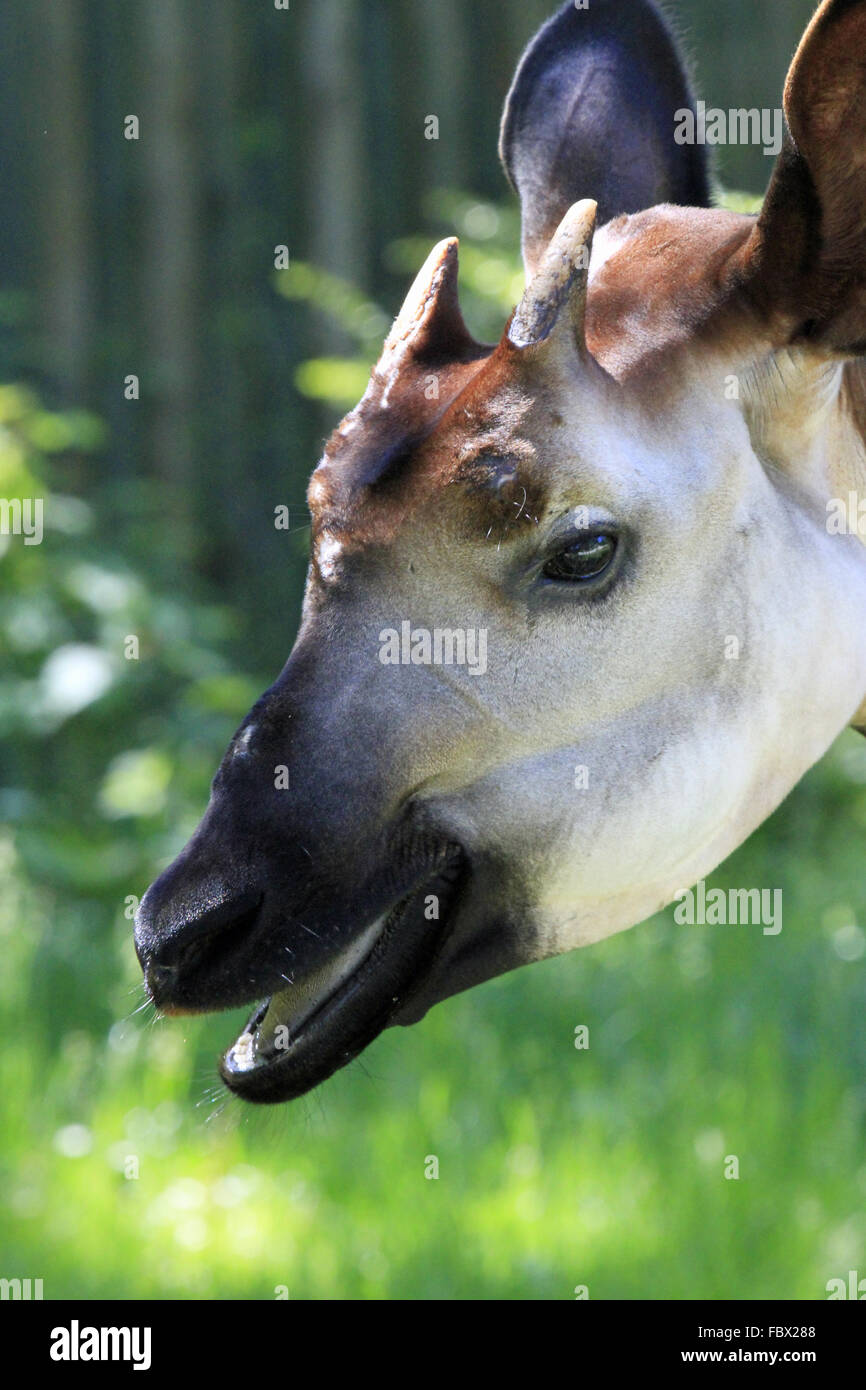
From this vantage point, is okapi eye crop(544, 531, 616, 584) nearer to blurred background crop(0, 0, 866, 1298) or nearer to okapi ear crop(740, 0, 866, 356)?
okapi ear crop(740, 0, 866, 356)

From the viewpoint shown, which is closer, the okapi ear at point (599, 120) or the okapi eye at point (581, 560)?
the okapi eye at point (581, 560)

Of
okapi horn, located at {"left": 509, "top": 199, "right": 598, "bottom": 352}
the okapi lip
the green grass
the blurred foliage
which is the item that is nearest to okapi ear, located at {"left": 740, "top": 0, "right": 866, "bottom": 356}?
okapi horn, located at {"left": 509, "top": 199, "right": 598, "bottom": 352}

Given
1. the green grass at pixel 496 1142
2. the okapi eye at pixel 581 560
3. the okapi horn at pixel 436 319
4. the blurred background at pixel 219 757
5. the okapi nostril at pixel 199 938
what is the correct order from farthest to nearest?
Answer: the blurred background at pixel 219 757 < the green grass at pixel 496 1142 < the okapi horn at pixel 436 319 < the okapi eye at pixel 581 560 < the okapi nostril at pixel 199 938

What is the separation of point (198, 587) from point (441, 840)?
23.4ft

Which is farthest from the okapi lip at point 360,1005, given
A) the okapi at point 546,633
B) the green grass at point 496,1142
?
the green grass at point 496,1142

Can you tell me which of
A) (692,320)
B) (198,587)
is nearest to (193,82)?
(198,587)

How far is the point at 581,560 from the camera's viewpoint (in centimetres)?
214

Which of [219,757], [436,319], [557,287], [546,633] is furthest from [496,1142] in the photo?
[557,287]

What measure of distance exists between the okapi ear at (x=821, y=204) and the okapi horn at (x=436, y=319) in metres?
0.38

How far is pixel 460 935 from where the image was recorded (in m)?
2.21

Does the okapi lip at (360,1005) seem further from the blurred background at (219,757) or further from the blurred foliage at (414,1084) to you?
the blurred foliage at (414,1084)

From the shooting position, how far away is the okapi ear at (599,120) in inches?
112

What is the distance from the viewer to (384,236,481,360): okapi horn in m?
2.26

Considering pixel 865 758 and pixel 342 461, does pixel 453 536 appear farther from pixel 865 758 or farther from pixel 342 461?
pixel 865 758
